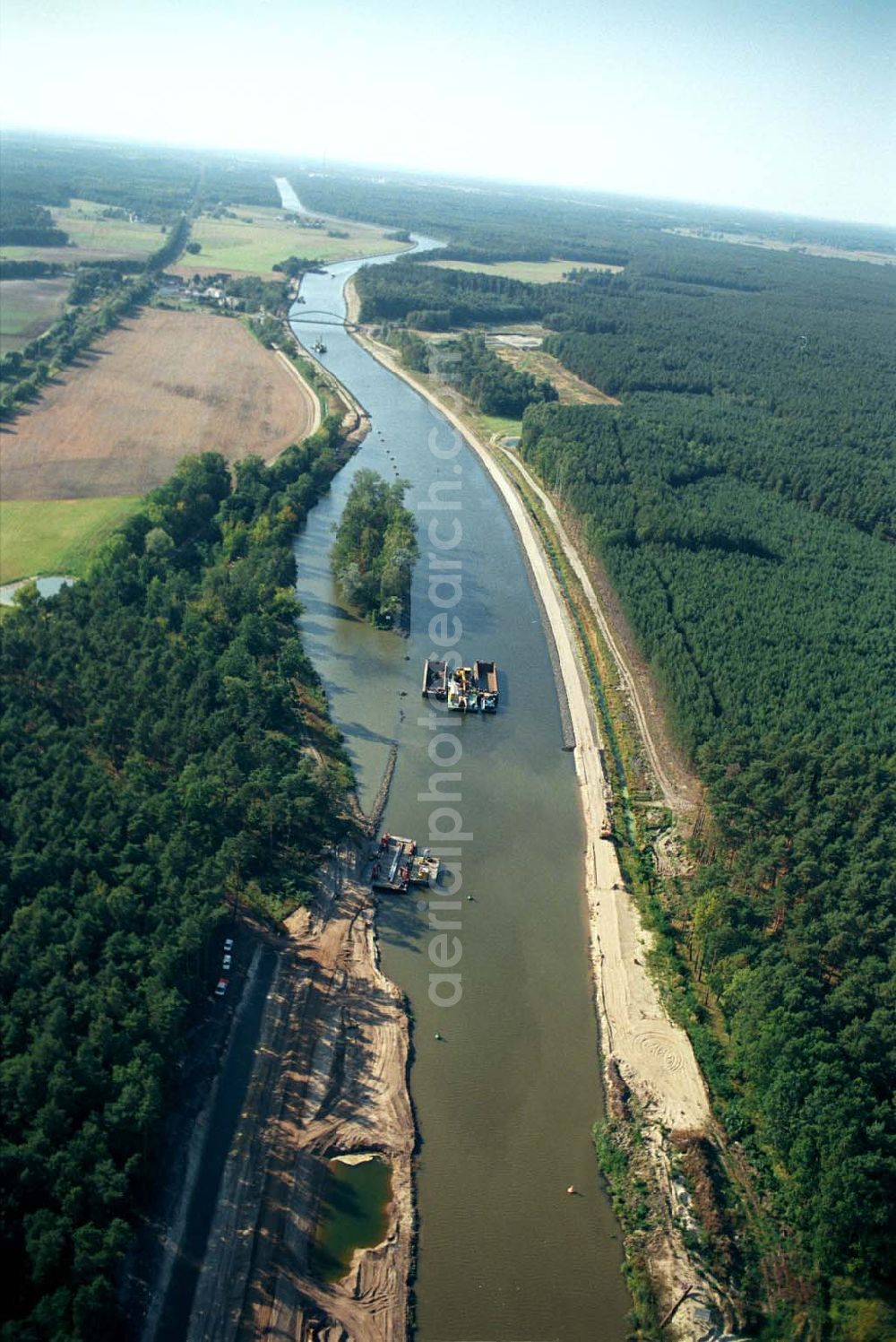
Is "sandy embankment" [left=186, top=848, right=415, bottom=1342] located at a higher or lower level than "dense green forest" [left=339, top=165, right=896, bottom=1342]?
lower

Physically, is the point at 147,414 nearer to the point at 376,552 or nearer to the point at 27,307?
the point at 376,552

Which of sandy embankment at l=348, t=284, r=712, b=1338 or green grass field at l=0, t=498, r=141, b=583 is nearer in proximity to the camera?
sandy embankment at l=348, t=284, r=712, b=1338

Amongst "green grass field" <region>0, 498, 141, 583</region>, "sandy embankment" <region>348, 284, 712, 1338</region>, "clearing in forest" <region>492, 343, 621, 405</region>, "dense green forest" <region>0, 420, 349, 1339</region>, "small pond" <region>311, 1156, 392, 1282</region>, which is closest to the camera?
"dense green forest" <region>0, 420, 349, 1339</region>

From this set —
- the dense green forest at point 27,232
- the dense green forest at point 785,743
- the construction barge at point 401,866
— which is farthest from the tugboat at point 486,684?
the dense green forest at point 27,232

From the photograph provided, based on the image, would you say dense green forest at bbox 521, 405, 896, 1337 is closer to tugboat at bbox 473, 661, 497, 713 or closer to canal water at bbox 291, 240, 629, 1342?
canal water at bbox 291, 240, 629, 1342

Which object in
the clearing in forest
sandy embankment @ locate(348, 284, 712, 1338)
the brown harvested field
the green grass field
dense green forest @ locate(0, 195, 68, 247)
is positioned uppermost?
dense green forest @ locate(0, 195, 68, 247)

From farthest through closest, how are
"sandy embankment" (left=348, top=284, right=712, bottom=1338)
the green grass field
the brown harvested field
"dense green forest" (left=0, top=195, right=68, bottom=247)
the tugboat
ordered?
"dense green forest" (left=0, top=195, right=68, bottom=247)
the brown harvested field
the green grass field
the tugboat
"sandy embankment" (left=348, top=284, right=712, bottom=1338)

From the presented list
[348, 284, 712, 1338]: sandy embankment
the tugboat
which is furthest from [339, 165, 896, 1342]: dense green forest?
the tugboat
